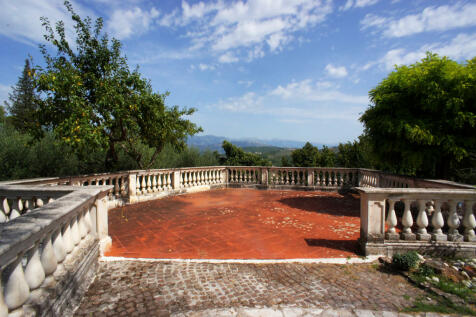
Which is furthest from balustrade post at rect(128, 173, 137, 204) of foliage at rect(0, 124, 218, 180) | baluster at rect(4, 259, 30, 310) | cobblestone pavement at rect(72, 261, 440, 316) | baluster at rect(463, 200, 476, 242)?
baluster at rect(463, 200, 476, 242)

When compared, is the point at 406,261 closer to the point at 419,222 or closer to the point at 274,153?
the point at 419,222

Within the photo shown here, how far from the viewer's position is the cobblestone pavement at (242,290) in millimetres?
2654

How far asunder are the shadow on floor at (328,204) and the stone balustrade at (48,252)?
608cm

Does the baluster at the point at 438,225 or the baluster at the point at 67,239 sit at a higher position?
the baluster at the point at 67,239

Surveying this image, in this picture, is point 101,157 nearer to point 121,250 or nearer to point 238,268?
point 121,250

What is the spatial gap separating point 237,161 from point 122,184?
455 inches

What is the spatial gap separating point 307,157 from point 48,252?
17.9m

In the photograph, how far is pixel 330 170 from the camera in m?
11.2

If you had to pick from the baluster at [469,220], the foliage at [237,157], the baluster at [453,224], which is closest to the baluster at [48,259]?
the baluster at [453,224]

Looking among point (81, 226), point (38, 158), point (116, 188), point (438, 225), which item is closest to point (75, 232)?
point (81, 226)

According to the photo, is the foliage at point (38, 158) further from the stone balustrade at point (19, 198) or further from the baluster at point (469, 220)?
the baluster at point (469, 220)

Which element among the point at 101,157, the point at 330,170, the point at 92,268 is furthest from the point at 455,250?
the point at 101,157

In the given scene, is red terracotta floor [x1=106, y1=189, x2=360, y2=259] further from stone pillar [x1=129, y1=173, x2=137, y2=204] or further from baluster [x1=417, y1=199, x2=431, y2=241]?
baluster [x1=417, y1=199, x2=431, y2=241]

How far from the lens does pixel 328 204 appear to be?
28.0ft
